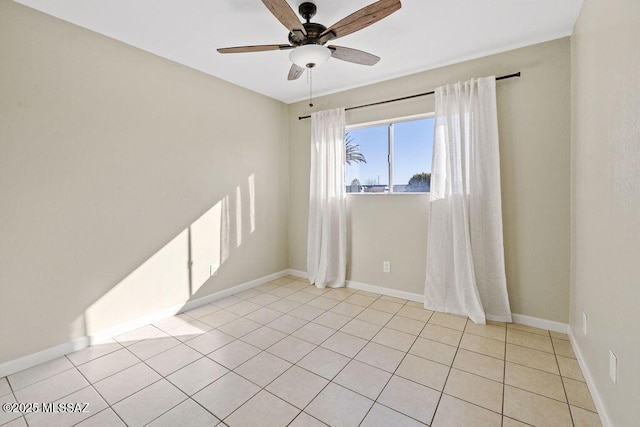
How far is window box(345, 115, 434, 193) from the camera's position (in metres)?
3.17

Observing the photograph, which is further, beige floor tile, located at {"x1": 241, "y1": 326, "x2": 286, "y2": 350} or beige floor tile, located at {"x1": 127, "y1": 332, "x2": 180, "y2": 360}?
beige floor tile, located at {"x1": 241, "y1": 326, "x2": 286, "y2": 350}

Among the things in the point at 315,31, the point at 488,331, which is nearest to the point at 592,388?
the point at 488,331

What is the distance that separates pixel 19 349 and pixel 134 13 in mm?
2582

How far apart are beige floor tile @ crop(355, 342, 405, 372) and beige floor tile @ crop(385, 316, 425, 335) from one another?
37cm

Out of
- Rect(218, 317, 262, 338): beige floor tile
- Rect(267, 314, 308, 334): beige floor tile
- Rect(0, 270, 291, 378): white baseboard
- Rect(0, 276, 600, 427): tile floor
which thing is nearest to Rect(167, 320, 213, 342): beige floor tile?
Rect(0, 276, 600, 427): tile floor

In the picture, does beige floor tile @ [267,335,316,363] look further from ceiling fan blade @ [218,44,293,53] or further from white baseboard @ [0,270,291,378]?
ceiling fan blade @ [218,44,293,53]

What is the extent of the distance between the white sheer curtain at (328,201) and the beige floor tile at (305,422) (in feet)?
7.02

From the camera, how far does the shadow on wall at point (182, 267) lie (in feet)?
7.95

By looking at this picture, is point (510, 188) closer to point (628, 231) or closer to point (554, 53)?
point (554, 53)

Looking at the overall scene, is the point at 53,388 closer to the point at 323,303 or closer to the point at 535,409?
the point at 323,303

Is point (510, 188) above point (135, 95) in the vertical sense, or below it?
below

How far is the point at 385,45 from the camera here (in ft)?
8.37

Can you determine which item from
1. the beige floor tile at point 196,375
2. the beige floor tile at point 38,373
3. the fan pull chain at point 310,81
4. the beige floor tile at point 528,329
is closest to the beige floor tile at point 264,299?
the beige floor tile at point 196,375

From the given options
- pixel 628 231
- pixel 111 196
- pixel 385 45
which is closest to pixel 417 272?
pixel 628 231
